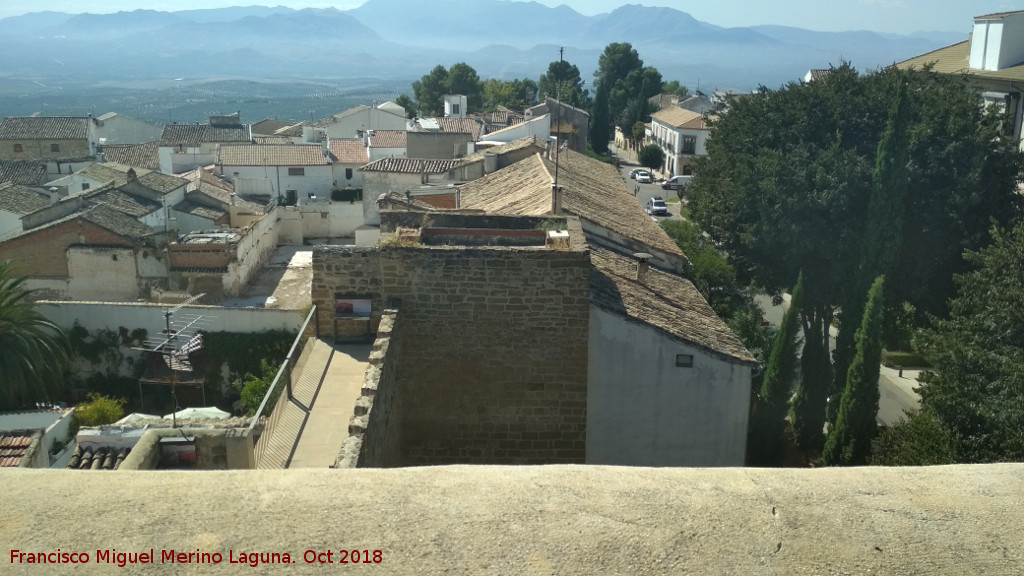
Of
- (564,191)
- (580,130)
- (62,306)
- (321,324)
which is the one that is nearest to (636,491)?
(321,324)

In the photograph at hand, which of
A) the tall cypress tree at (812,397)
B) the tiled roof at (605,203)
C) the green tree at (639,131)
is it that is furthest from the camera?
the green tree at (639,131)

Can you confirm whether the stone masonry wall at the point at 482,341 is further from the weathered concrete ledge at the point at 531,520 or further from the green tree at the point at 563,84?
the green tree at the point at 563,84

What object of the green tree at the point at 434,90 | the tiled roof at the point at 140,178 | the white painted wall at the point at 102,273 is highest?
the green tree at the point at 434,90

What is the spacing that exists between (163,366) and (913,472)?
18.1 meters

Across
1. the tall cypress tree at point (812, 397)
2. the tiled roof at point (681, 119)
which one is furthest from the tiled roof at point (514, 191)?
the tiled roof at point (681, 119)

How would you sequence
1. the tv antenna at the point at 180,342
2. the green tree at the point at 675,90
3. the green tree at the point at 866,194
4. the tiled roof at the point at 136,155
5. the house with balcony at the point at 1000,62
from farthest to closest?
1. the green tree at the point at 675,90
2. the tiled roof at the point at 136,155
3. the house with balcony at the point at 1000,62
4. the green tree at the point at 866,194
5. the tv antenna at the point at 180,342

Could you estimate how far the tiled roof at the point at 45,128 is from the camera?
5959cm

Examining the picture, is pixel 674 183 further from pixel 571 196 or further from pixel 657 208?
pixel 571 196

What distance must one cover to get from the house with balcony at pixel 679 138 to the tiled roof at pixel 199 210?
34.3m

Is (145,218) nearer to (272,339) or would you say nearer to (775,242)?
(272,339)

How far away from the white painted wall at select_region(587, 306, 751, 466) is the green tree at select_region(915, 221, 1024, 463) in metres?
3.35

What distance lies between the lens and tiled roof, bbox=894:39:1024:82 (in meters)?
28.7

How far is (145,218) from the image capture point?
34.5 metres

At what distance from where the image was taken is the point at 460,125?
173ft
